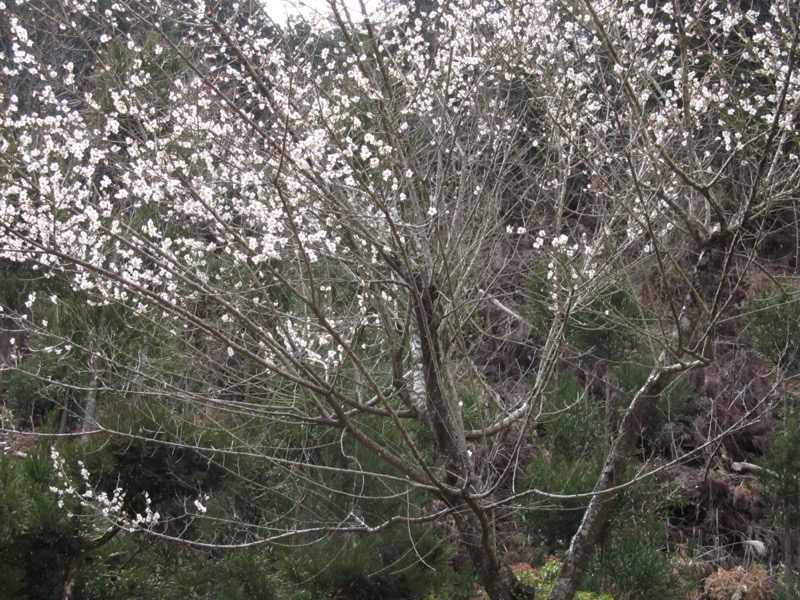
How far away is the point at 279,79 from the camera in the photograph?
156 inches

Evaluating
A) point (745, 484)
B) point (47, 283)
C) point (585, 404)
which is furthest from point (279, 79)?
point (745, 484)

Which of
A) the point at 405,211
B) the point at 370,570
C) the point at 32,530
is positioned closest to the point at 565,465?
the point at 370,570

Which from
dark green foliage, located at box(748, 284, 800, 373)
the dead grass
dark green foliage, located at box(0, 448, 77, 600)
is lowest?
the dead grass

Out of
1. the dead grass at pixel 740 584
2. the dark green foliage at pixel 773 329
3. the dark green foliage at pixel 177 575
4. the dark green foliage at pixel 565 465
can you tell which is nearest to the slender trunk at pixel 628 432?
the dark green foliage at pixel 565 465

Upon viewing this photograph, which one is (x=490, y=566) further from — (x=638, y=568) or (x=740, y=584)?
(x=740, y=584)

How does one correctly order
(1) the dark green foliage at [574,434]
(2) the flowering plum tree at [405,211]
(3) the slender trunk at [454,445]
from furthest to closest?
(1) the dark green foliage at [574,434], (3) the slender trunk at [454,445], (2) the flowering plum tree at [405,211]

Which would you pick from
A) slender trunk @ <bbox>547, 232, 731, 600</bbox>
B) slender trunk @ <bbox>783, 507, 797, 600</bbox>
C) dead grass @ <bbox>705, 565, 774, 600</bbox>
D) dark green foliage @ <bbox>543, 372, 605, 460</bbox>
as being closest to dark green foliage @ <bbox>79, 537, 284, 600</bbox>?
slender trunk @ <bbox>547, 232, 731, 600</bbox>

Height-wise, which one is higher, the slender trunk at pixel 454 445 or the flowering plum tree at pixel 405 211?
the flowering plum tree at pixel 405 211

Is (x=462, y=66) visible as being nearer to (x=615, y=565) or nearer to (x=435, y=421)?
(x=435, y=421)

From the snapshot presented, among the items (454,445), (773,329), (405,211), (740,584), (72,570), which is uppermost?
(405,211)

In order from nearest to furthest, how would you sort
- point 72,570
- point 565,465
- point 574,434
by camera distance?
point 72,570 < point 565,465 < point 574,434

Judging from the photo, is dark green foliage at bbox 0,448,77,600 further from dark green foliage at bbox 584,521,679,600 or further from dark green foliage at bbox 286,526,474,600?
dark green foliage at bbox 584,521,679,600

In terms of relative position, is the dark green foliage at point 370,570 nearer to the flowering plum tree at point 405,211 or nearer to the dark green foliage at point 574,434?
the flowering plum tree at point 405,211

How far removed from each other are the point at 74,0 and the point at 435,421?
2654 millimetres
